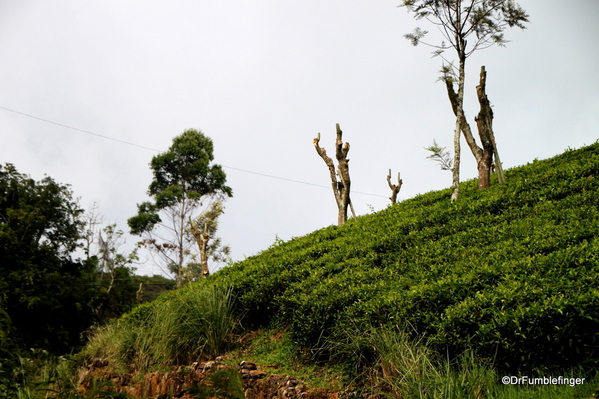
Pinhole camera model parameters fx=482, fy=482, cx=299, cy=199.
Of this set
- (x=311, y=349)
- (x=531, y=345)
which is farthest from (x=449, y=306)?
(x=311, y=349)

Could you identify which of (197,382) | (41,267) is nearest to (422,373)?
(197,382)

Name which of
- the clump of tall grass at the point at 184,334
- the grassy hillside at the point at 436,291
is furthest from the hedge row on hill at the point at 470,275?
the clump of tall grass at the point at 184,334

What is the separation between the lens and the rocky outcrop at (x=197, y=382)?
5516 mm

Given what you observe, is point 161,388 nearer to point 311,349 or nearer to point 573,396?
point 311,349

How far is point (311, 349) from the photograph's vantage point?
6.62m

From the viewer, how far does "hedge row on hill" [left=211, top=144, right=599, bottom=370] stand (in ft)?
15.7

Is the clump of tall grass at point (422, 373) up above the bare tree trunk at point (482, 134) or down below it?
below

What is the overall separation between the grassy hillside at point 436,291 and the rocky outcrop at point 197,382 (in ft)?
1.76

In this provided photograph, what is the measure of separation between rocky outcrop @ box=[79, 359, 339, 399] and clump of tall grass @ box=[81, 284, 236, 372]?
1.21ft

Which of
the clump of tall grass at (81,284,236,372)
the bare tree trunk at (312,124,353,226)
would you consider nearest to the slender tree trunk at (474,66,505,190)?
the bare tree trunk at (312,124,353,226)

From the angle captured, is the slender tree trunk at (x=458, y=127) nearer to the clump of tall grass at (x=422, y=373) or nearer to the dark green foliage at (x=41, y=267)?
the clump of tall grass at (x=422, y=373)

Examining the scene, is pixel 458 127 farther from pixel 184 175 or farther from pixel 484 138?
pixel 184 175

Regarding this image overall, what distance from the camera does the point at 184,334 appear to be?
796 centimetres

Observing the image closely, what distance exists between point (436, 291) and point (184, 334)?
4.26 metres
